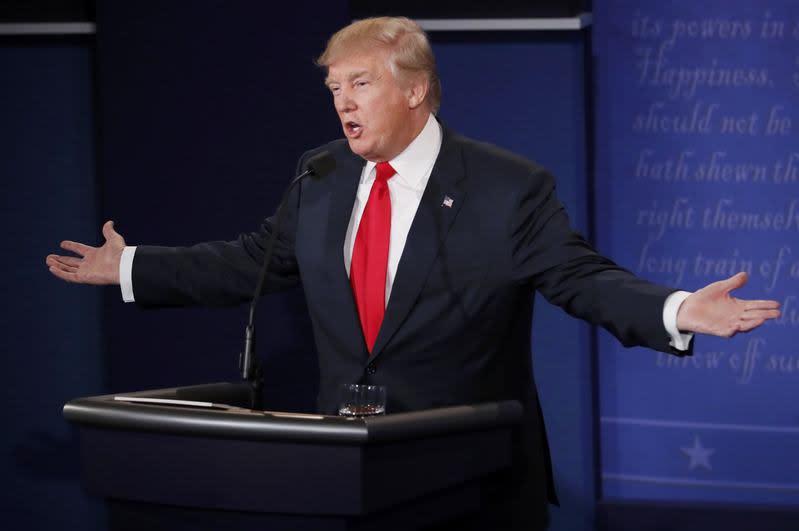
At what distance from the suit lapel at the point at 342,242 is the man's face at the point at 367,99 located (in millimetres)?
86

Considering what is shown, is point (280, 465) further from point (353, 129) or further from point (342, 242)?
point (353, 129)

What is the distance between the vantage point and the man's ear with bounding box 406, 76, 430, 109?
8.53 ft

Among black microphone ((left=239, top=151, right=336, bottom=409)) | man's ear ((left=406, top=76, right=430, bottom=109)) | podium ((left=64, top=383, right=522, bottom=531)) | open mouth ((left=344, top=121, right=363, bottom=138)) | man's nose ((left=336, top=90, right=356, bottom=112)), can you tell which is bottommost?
podium ((left=64, top=383, right=522, bottom=531))

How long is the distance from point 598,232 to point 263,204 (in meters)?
1.23

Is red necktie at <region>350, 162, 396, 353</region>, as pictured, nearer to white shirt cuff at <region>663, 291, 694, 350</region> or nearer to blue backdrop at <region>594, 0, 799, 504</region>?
white shirt cuff at <region>663, 291, 694, 350</region>

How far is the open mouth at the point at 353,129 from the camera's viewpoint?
2525mm

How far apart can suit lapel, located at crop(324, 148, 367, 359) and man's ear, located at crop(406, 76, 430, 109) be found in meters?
0.19

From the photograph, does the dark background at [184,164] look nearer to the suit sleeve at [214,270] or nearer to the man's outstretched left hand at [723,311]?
the suit sleeve at [214,270]

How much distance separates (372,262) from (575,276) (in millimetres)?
455

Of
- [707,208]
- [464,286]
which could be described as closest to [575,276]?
[464,286]

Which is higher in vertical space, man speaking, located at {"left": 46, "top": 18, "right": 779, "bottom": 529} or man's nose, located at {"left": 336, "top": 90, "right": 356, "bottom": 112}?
man's nose, located at {"left": 336, "top": 90, "right": 356, "bottom": 112}

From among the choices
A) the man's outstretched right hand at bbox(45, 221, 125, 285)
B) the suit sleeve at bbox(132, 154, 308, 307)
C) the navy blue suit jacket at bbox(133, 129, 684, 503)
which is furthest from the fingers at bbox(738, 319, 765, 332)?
the man's outstretched right hand at bbox(45, 221, 125, 285)

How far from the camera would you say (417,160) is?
259 cm

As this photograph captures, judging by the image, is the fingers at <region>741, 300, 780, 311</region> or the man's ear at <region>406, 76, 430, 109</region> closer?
the fingers at <region>741, 300, 780, 311</region>
